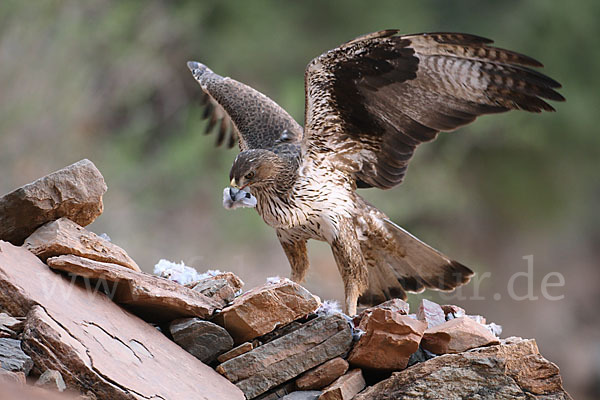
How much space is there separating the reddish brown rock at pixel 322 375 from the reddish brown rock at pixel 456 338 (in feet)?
1.08

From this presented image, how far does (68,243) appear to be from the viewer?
2438 millimetres

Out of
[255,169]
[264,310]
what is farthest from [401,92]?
[264,310]

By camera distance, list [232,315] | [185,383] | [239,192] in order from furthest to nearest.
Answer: [239,192], [232,315], [185,383]

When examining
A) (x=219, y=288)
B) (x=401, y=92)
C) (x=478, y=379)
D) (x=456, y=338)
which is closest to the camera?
(x=478, y=379)

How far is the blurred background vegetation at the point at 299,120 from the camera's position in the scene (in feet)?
25.5

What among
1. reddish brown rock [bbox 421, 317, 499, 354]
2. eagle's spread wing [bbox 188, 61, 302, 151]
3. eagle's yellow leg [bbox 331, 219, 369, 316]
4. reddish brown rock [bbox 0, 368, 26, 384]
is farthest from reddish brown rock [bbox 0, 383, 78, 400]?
eagle's spread wing [bbox 188, 61, 302, 151]

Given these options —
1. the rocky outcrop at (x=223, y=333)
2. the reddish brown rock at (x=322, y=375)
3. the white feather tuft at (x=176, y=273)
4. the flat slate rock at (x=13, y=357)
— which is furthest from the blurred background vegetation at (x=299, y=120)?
the flat slate rock at (x=13, y=357)

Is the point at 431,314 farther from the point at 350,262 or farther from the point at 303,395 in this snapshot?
the point at 350,262

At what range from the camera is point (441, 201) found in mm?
10961

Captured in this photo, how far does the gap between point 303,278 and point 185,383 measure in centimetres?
150

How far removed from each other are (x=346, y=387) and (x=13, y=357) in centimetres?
106

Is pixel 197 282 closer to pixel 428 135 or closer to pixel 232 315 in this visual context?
pixel 232 315

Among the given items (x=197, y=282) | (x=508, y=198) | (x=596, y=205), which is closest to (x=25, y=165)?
(x=197, y=282)

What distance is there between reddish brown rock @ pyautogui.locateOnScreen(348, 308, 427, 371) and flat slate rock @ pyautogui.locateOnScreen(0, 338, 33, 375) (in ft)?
3.53
